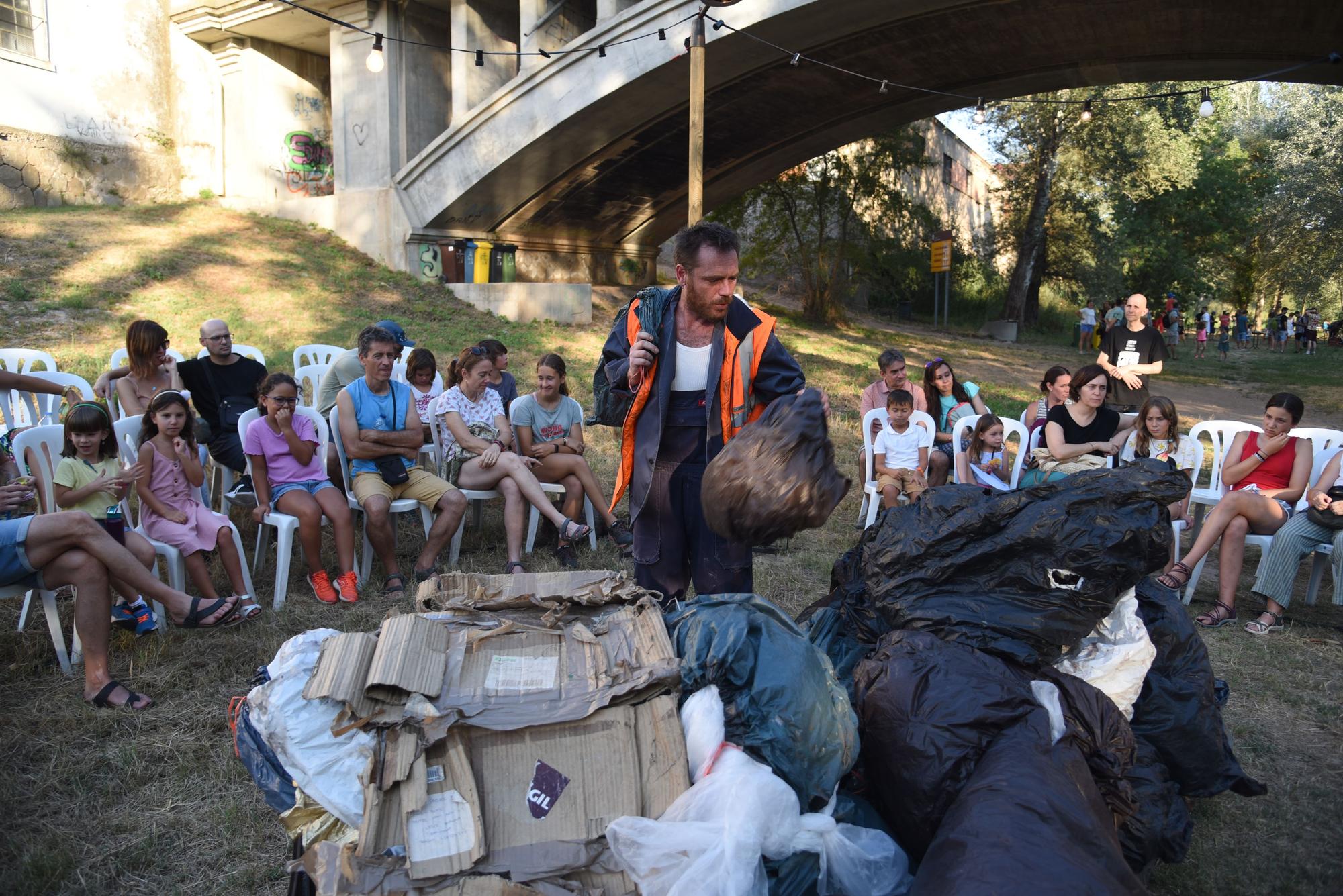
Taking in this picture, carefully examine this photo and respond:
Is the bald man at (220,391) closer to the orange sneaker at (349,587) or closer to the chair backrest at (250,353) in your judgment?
the chair backrest at (250,353)

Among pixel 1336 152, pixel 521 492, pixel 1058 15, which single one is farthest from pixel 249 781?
pixel 1336 152

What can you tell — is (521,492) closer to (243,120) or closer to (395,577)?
(395,577)

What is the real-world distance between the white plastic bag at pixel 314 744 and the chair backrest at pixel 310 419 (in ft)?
10.8

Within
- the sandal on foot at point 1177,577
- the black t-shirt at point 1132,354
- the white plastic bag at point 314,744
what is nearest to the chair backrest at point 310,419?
the white plastic bag at point 314,744

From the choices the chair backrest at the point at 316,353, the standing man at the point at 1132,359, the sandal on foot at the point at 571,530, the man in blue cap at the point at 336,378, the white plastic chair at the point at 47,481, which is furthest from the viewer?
the chair backrest at the point at 316,353

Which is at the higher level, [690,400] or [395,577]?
[690,400]

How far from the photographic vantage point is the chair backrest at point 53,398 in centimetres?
557

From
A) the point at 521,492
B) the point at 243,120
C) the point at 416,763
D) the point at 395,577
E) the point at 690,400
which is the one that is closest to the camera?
the point at 416,763

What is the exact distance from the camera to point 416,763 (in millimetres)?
1723

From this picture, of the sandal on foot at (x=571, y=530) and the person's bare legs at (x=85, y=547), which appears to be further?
the sandal on foot at (x=571, y=530)

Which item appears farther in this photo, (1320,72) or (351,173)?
(351,173)

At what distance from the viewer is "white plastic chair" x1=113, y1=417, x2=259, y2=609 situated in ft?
13.7

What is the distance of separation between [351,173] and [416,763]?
16.7 meters

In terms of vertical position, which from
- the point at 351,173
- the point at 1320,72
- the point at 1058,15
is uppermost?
the point at 1058,15
